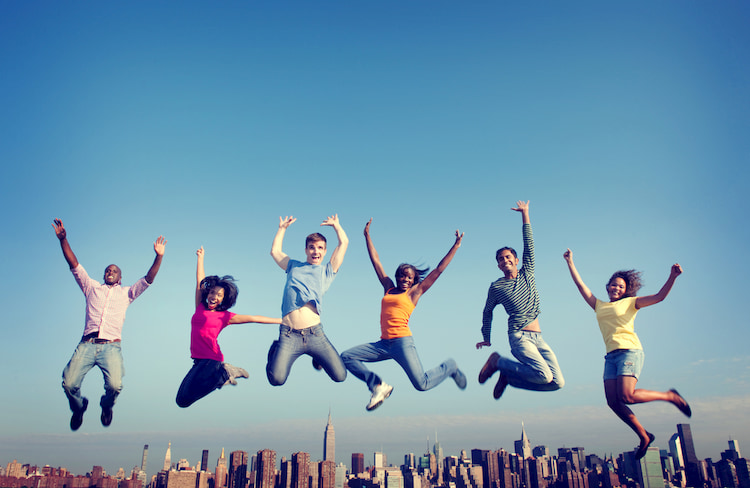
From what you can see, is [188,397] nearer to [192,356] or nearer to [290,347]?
[192,356]

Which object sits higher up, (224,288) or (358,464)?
(224,288)

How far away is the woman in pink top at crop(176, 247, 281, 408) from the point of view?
8.23 metres

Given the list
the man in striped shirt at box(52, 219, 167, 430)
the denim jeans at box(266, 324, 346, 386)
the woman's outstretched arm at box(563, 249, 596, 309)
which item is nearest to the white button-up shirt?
the man in striped shirt at box(52, 219, 167, 430)

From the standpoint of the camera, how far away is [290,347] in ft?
27.5

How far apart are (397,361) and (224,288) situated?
3.50m

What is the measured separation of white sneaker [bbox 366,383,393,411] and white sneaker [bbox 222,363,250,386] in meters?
2.36

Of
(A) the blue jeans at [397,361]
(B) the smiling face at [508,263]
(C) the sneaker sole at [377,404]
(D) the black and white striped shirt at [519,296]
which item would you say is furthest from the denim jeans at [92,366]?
(B) the smiling face at [508,263]

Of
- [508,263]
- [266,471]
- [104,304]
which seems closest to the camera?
[104,304]

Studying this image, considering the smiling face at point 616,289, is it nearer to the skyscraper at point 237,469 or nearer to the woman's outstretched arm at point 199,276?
the woman's outstretched arm at point 199,276

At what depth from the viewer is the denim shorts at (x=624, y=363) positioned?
25.5 ft

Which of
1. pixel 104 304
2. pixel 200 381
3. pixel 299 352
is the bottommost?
pixel 200 381

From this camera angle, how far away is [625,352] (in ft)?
26.0

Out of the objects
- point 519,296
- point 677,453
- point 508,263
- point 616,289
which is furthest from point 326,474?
point 677,453

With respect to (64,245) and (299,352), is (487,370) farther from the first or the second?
(64,245)
